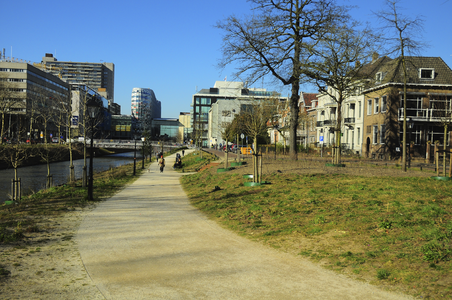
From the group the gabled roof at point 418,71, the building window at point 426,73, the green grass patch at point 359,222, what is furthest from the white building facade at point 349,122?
the green grass patch at point 359,222

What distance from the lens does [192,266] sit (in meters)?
6.68

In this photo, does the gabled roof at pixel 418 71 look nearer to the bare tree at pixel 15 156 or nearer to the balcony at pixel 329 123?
the balcony at pixel 329 123

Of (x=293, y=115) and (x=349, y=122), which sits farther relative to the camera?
(x=349, y=122)

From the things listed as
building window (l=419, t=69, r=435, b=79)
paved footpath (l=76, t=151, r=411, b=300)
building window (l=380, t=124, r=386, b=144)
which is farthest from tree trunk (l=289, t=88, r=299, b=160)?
building window (l=419, t=69, r=435, b=79)

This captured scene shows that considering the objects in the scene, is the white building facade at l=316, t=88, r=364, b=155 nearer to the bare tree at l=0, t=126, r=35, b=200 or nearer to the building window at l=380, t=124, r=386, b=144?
the building window at l=380, t=124, r=386, b=144

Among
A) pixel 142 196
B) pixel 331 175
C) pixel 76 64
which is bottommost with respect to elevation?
pixel 142 196

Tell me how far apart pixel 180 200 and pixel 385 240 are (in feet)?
31.8

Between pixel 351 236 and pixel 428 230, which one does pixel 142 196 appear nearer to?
pixel 351 236

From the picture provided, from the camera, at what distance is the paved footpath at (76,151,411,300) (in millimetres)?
5398

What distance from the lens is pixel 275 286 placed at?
5.68 meters

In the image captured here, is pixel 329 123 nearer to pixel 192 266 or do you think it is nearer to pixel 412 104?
pixel 412 104

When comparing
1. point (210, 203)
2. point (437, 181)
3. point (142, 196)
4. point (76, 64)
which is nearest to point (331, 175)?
point (437, 181)

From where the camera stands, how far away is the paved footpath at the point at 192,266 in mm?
5398

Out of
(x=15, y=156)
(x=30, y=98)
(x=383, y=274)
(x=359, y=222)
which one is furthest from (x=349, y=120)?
(x=30, y=98)
